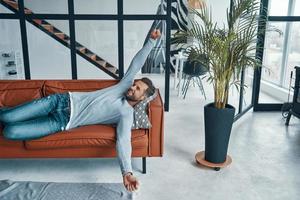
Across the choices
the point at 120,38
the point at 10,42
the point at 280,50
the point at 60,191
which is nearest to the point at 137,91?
the point at 60,191

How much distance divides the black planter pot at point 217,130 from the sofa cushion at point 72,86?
1.00m

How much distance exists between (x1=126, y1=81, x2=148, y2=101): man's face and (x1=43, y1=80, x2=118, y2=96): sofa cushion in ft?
1.84

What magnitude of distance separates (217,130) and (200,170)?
0.39 metres

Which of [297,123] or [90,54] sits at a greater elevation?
[90,54]

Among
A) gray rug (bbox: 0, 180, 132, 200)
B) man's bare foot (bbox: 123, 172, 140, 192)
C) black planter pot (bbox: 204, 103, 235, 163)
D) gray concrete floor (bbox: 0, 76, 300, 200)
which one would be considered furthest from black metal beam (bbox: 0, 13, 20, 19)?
man's bare foot (bbox: 123, 172, 140, 192)

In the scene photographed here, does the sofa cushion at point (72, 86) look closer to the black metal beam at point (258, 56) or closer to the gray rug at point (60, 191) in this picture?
the gray rug at point (60, 191)

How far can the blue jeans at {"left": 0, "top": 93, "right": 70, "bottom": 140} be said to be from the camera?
7.88ft

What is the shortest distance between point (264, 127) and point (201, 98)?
1445 millimetres

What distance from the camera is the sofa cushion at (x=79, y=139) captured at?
96.5 inches

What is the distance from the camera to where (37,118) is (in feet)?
8.44

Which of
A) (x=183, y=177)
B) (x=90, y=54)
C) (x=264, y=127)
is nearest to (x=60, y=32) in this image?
(x=90, y=54)

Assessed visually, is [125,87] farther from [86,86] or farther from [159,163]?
[159,163]

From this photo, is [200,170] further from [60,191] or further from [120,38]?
[120,38]

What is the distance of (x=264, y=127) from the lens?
382 centimetres
